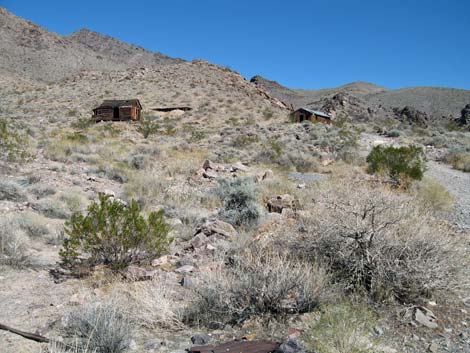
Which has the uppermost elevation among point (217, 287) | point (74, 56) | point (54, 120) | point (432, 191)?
point (74, 56)

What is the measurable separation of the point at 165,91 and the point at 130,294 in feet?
150

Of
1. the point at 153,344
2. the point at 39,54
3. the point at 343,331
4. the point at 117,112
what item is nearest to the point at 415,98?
the point at 117,112

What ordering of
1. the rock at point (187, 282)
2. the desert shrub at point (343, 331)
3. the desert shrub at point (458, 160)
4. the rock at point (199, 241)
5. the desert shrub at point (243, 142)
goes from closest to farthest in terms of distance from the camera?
the desert shrub at point (343, 331), the rock at point (187, 282), the rock at point (199, 241), the desert shrub at point (458, 160), the desert shrub at point (243, 142)

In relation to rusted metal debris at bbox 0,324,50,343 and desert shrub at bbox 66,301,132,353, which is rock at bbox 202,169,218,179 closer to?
desert shrub at bbox 66,301,132,353

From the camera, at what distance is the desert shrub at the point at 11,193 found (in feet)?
27.1

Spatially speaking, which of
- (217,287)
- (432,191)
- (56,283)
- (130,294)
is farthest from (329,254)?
(432,191)

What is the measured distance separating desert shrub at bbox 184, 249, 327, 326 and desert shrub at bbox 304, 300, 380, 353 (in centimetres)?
24

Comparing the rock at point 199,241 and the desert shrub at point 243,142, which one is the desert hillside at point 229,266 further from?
the desert shrub at point 243,142

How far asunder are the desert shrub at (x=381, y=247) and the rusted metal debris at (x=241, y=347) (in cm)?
123

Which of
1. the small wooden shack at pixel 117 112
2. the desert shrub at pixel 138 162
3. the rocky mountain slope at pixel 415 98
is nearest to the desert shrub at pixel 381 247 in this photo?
the desert shrub at pixel 138 162

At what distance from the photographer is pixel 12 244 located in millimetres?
5520

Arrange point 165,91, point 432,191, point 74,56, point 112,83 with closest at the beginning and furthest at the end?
1. point 432,191
2. point 165,91
3. point 112,83
4. point 74,56

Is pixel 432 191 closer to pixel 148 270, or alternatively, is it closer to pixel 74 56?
pixel 148 270

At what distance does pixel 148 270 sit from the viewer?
509cm
